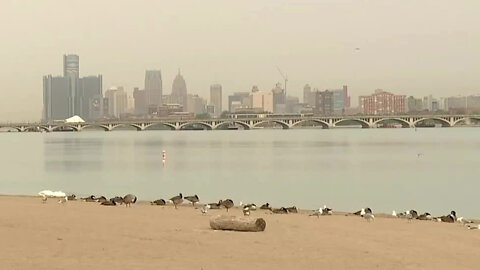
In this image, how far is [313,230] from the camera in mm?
16859

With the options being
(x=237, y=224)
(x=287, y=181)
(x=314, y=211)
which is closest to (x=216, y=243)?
(x=237, y=224)

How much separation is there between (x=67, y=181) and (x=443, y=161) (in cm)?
3733

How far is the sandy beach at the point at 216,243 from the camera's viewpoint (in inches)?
459

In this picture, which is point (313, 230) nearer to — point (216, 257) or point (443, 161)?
point (216, 257)

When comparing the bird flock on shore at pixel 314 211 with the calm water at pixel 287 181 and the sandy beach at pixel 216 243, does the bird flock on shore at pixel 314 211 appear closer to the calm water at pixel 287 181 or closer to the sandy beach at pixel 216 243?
the sandy beach at pixel 216 243

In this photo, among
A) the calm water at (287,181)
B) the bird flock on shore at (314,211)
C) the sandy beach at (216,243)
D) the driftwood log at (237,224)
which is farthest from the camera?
the calm water at (287,181)

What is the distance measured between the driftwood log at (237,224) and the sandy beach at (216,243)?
0.81ft

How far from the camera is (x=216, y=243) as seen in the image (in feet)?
45.4

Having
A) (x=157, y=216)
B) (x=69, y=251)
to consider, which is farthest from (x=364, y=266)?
(x=157, y=216)

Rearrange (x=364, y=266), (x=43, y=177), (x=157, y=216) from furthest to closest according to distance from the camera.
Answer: (x=43, y=177) → (x=157, y=216) → (x=364, y=266)

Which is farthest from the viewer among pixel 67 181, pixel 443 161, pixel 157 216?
pixel 443 161

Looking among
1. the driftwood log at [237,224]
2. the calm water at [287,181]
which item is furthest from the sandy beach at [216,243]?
the calm water at [287,181]

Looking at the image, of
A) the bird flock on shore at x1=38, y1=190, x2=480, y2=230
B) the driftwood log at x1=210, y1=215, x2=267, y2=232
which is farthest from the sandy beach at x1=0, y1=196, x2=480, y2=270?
the bird flock on shore at x1=38, y1=190, x2=480, y2=230

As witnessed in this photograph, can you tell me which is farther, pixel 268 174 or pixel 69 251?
pixel 268 174
